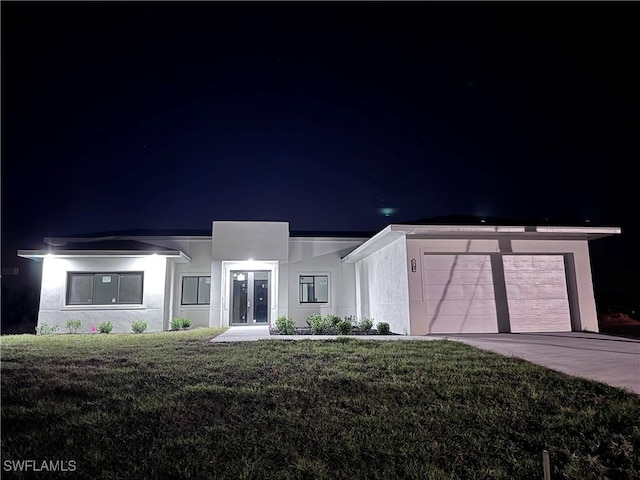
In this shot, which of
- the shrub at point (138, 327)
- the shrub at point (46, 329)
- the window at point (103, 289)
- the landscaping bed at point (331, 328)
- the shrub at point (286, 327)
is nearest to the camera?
the landscaping bed at point (331, 328)

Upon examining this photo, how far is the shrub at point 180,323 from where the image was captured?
46.4 ft

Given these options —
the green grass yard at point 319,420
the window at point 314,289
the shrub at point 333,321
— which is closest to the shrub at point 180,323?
the window at point 314,289

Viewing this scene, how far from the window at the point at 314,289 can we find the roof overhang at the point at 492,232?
5492 mm

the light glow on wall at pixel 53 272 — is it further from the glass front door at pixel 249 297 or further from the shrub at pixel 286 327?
the shrub at pixel 286 327

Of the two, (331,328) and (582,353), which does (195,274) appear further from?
(582,353)

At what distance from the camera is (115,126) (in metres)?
14.7

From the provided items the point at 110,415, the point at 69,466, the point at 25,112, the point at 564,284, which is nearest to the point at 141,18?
the point at 25,112

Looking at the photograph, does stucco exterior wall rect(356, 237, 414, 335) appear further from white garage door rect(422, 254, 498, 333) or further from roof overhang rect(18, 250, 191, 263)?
roof overhang rect(18, 250, 191, 263)

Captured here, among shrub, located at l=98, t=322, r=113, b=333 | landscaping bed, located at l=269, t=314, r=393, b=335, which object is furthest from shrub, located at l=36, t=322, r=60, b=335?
landscaping bed, located at l=269, t=314, r=393, b=335

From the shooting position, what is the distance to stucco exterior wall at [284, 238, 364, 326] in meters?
16.0

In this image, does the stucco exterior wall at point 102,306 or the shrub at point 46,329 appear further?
the stucco exterior wall at point 102,306

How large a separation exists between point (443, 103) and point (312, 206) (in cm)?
819

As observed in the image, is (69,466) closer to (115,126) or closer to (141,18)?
(141,18)

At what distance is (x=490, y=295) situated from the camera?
34.9ft
